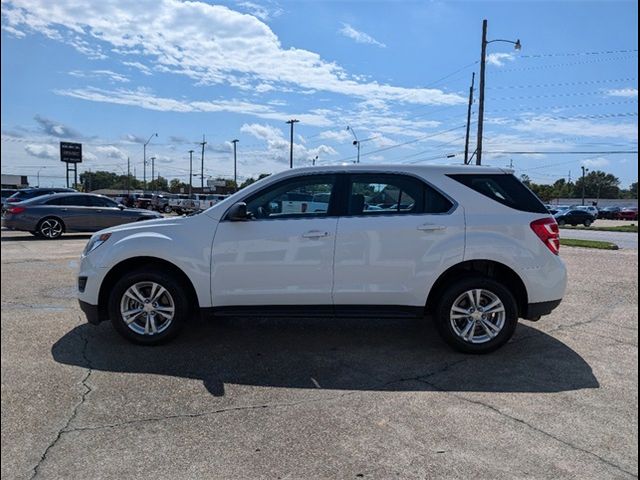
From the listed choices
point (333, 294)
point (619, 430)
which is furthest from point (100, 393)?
point (619, 430)

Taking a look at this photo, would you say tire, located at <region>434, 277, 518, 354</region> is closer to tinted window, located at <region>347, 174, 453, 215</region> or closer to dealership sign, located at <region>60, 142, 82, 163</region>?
tinted window, located at <region>347, 174, 453, 215</region>

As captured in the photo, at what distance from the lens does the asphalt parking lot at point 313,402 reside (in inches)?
120

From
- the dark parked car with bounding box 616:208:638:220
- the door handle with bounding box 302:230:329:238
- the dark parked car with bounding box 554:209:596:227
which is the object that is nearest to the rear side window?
the door handle with bounding box 302:230:329:238

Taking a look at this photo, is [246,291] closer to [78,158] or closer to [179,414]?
[179,414]

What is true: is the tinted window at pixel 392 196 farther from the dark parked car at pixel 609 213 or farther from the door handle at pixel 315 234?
the dark parked car at pixel 609 213

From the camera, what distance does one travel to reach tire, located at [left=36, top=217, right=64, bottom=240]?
→ 51.9 feet

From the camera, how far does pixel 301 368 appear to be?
14.9 ft

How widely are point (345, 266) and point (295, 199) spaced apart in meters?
0.84

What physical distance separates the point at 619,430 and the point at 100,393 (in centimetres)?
374

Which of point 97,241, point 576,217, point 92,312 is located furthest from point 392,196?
point 576,217

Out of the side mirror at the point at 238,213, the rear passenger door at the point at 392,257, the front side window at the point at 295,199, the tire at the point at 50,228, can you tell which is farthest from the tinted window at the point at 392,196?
the tire at the point at 50,228

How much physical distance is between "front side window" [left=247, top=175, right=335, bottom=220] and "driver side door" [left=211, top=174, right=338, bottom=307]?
0.13m

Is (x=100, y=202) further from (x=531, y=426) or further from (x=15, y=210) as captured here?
(x=531, y=426)

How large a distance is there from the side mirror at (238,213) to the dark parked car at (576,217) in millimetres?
44973
